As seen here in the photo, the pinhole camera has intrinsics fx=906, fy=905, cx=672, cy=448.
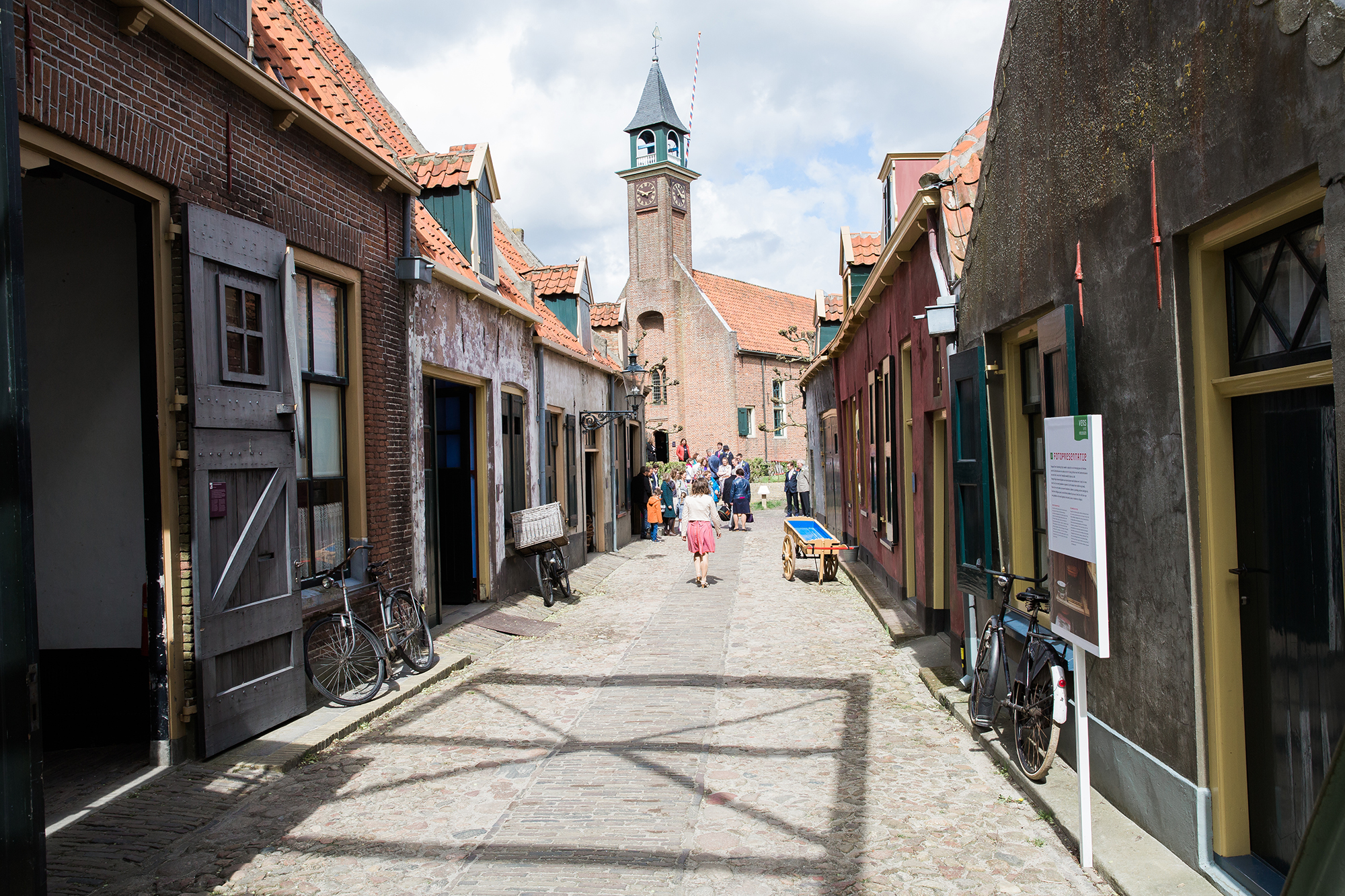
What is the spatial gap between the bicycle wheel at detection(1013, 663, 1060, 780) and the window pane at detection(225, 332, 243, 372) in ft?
17.1

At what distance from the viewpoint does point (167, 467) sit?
17.9 ft

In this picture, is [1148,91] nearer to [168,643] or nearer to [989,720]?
[989,720]

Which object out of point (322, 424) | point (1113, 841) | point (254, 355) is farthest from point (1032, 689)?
point (322, 424)

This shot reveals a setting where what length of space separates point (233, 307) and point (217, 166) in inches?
36.9

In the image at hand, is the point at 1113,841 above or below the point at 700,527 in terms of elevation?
below

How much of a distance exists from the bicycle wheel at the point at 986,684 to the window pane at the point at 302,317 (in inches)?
212

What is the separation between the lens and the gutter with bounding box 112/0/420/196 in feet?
17.4

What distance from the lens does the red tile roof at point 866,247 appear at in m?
14.6

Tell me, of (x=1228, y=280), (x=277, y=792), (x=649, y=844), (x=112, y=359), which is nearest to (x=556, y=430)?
(x=112, y=359)

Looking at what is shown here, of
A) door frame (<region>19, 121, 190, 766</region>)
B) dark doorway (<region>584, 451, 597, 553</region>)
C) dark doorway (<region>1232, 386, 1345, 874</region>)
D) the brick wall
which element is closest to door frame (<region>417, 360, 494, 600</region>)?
the brick wall

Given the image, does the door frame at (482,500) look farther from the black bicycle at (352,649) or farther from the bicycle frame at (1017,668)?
the bicycle frame at (1017,668)

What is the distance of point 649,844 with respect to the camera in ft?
14.2

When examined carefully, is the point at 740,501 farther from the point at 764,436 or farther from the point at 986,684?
the point at 764,436

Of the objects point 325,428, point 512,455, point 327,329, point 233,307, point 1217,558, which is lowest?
point 1217,558
